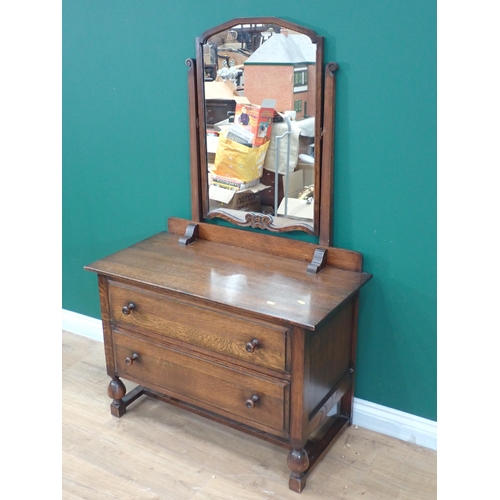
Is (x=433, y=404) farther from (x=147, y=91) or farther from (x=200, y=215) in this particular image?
(x=147, y=91)

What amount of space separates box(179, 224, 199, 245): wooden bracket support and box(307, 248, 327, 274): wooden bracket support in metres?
0.48

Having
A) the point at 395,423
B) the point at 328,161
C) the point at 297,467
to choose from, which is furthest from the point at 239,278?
the point at 395,423

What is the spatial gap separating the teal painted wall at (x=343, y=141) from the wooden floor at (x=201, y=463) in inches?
7.6

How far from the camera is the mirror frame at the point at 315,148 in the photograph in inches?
68.7

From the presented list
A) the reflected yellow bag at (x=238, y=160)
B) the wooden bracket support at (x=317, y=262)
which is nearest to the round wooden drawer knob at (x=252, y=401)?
the wooden bracket support at (x=317, y=262)

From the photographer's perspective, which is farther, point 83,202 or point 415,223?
point 83,202

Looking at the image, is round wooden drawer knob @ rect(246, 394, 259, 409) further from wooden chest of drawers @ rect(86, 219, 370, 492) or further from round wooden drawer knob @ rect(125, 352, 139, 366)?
round wooden drawer knob @ rect(125, 352, 139, 366)

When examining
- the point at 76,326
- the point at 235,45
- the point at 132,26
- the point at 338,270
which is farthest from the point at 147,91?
the point at 76,326

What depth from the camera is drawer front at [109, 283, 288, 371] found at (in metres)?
1.67

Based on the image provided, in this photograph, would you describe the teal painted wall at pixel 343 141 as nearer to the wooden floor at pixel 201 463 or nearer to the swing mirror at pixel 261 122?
the swing mirror at pixel 261 122

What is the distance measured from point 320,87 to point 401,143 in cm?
30

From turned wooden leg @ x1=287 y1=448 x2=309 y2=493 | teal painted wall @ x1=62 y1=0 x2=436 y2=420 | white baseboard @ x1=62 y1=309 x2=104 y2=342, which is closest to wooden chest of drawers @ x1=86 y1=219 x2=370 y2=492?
turned wooden leg @ x1=287 y1=448 x2=309 y2=493

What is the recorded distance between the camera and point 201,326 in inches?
70.4

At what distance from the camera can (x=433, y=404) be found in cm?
191
